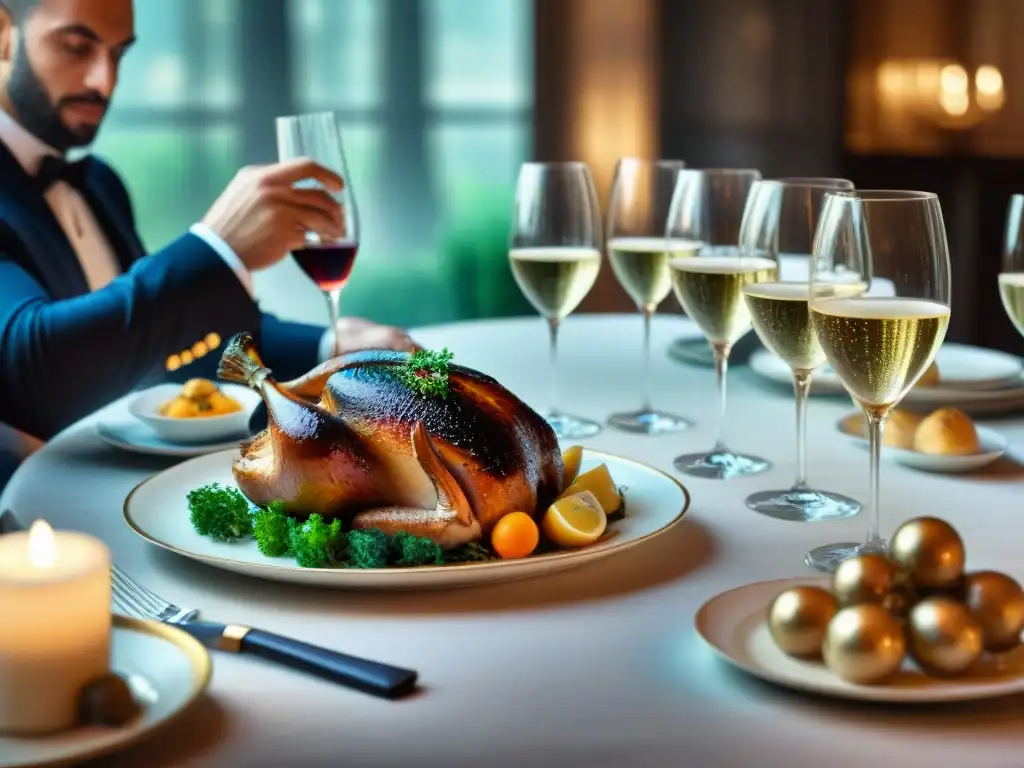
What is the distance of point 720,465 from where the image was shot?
1312 millimetres

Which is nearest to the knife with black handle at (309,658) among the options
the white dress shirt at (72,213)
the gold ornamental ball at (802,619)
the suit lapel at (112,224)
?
the gold ornamental ball at (802,619)

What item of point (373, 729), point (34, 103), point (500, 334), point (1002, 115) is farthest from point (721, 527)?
point (1002, 115)

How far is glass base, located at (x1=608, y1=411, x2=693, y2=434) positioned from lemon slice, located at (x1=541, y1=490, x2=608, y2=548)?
1.59ft

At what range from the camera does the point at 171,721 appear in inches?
26.9

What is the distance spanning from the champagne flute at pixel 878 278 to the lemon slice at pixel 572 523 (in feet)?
0.58

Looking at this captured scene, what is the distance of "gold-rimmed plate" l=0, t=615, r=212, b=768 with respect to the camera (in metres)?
0.66

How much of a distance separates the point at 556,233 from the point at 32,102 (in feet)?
5.43

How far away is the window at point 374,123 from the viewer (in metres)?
4.41

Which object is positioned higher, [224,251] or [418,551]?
[224,251]

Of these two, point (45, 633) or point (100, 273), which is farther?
point (100, 273)

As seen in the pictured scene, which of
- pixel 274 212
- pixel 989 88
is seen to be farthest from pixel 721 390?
pixel 989 88

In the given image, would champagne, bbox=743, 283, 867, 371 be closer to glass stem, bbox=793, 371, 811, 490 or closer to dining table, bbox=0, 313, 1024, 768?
glass stem, bbox=793, 371, 811, 490

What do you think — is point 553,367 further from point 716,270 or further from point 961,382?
point 961,382

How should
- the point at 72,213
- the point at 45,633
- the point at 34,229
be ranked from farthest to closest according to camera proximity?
the point at 72,213 < the point at 34,229 < the point at 45,633
